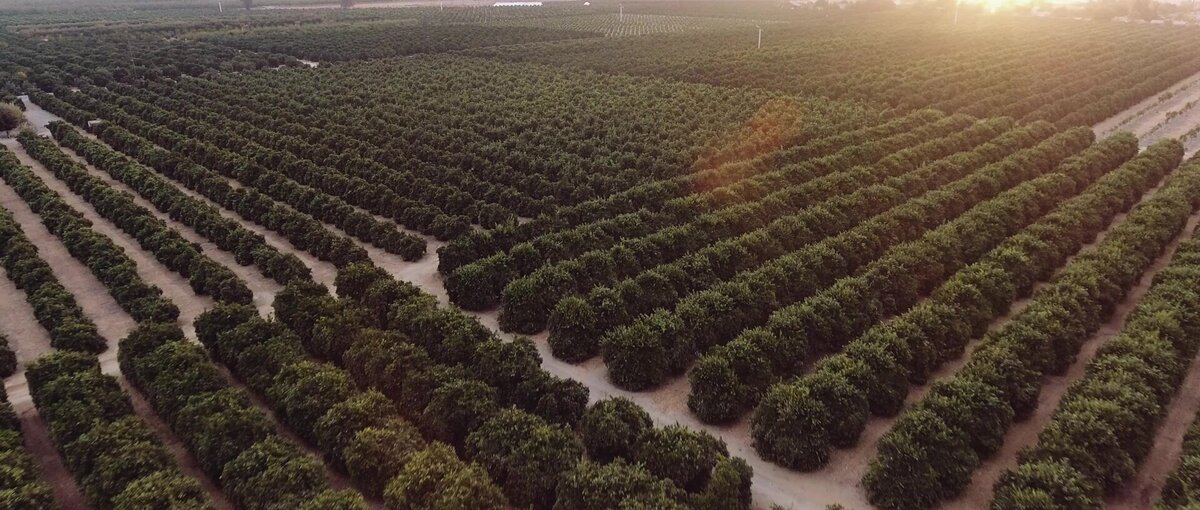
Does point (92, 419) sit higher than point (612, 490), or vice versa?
point (92, 419)

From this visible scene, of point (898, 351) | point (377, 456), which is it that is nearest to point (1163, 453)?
point (898, 351)

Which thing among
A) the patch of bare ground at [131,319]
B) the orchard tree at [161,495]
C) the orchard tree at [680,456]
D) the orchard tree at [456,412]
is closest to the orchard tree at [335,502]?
the orchard tree at [161,495]

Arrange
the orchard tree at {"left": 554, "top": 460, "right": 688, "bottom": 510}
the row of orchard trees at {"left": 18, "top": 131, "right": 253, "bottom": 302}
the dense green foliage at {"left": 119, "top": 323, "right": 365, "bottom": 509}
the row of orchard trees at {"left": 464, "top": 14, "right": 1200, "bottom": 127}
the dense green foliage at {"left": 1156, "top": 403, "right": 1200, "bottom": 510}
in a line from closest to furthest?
the dense green foliage at {"left": 1156, "top": 403, "right": 1200, "bottom": 510}, the orchard tree at {"left": 554, "top": 460, "right": 688, "bottom": 510}, the dense green foliage at {"left": 119, "top": 323, "right": 365, "bottom": 509}, the row of orchard trees at {"left": 18, "top": 131, "right": 253, "bottom": 302}, the row of orchard trees at {"left": 464, "top": 14, "right": 1200, "bottom": 127}

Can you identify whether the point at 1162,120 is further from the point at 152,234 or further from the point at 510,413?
the point at 152,234

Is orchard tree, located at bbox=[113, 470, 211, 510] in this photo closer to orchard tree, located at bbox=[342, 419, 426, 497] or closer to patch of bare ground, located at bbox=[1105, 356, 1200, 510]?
orchard tree, located at bbox=[342, 419, 426, 497]

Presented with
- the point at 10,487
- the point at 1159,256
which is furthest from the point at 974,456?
the point at 10,487

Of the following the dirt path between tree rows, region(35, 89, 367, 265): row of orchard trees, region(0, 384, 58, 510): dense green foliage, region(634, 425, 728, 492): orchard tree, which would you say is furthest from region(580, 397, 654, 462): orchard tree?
the dirt path between tree rows
